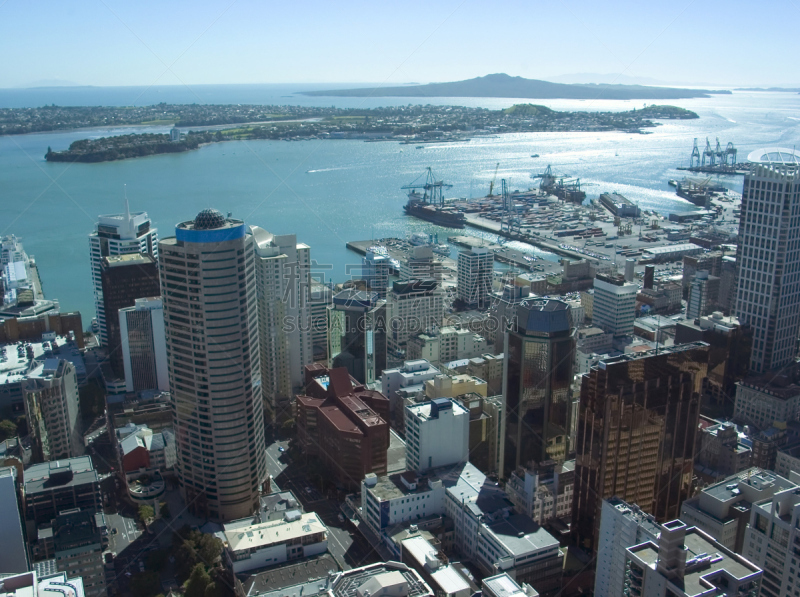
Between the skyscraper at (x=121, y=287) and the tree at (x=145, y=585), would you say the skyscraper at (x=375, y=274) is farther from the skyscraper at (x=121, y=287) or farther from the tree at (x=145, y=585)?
the tree at (x=145, y=585)

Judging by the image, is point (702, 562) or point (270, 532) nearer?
point (702, 562)

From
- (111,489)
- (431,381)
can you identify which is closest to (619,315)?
(431,381)

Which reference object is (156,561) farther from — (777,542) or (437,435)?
(777,542)

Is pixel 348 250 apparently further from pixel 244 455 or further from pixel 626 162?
pixel 626 162

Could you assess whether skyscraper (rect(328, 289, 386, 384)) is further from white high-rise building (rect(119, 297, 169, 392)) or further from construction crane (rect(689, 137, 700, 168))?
construction crane (rect(689, 137, 700, 168))

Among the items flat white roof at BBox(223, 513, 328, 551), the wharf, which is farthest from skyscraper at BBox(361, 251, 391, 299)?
the wharf

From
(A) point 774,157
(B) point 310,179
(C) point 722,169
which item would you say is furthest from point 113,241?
(C) point 722,169
